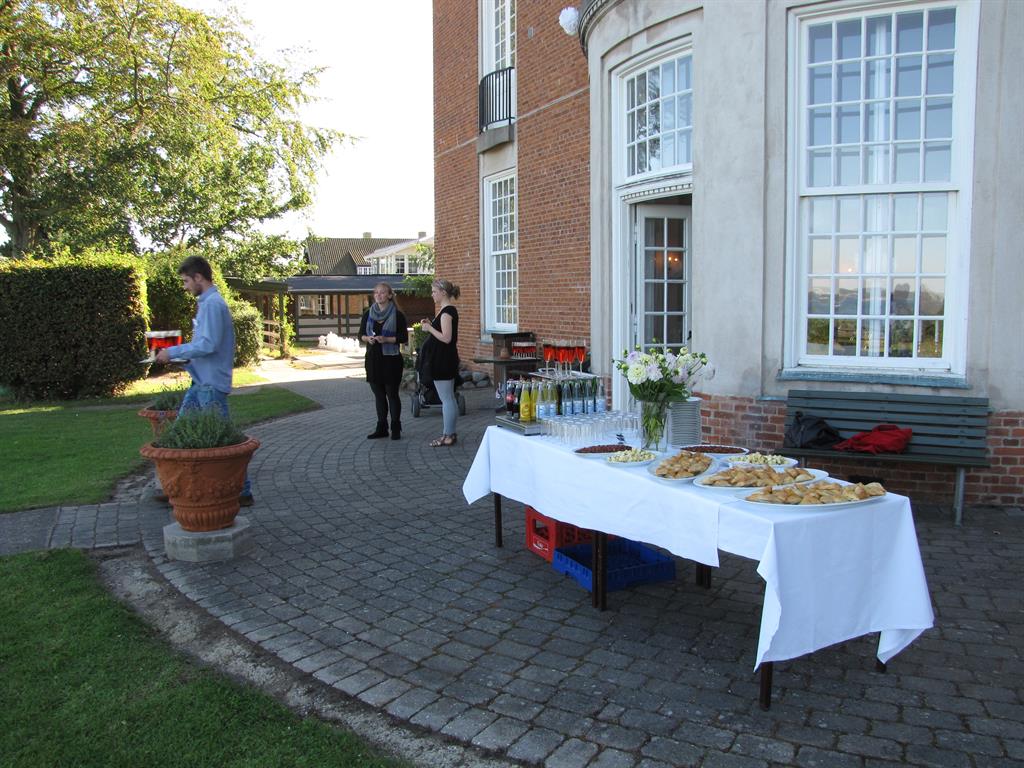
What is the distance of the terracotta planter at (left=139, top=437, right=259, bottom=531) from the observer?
5.32m

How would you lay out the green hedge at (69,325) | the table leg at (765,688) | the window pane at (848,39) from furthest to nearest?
the green hedge at (69,325) → the window pane at (848,39) → the table leg at (765,688)

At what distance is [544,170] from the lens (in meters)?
12.3

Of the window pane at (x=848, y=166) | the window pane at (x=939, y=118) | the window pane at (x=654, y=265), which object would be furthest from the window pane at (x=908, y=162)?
the window pane at (x=654, y=265)

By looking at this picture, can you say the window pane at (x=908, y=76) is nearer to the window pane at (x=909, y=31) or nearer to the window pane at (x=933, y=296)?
the window pane at (x=909, y=31)

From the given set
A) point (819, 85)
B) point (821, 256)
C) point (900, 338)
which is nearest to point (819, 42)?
point (819, 85)

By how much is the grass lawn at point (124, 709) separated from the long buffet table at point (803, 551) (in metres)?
1.64

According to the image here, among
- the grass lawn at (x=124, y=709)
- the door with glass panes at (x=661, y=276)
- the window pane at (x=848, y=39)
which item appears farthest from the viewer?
the door with glass panes at (x=661, y=276)

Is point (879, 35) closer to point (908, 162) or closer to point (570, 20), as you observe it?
point (908, 162)

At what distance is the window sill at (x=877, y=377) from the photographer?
6.45 meters

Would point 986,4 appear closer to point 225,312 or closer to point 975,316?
point 975,316

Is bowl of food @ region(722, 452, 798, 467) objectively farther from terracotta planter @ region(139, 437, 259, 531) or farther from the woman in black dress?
the woman in black dress

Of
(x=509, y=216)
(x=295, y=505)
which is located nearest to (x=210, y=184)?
(x=509, y=216)

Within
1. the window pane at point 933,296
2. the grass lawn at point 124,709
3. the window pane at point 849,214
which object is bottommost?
the grass lawn at point 124,709

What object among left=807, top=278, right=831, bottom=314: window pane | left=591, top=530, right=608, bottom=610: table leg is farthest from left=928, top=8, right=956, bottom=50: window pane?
left=591, top=530, right=608, bottom=610: table leg
